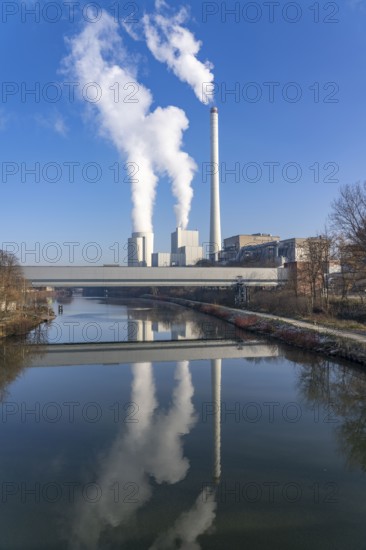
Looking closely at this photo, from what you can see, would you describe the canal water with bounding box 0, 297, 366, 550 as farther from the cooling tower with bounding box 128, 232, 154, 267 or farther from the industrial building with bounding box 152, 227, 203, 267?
the industrial building with bounding box 152, 227, 203, 267

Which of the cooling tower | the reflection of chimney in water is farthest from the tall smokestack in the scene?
the reflection of chimney in water

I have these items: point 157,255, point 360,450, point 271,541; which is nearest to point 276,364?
point 360,450

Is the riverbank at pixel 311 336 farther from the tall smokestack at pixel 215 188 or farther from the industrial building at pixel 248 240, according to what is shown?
the industrial building at pixel 248 240

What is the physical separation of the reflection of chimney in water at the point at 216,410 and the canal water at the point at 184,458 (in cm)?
3

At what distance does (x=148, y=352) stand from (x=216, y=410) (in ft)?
31.6

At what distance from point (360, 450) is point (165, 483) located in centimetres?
413

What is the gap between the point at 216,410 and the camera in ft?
33.8

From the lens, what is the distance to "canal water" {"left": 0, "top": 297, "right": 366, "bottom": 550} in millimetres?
5246

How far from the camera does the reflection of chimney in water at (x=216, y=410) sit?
7.00m

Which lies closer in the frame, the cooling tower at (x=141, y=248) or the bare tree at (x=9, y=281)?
the bare tree at (x=9, y=281)

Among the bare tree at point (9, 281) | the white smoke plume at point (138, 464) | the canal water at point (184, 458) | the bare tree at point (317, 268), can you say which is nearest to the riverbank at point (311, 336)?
the canal water at point (184, 458)

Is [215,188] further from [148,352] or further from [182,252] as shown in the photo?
[148,352]

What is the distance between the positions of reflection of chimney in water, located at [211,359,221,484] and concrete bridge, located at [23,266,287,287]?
16.3 metres

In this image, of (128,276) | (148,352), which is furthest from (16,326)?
(148,352)
